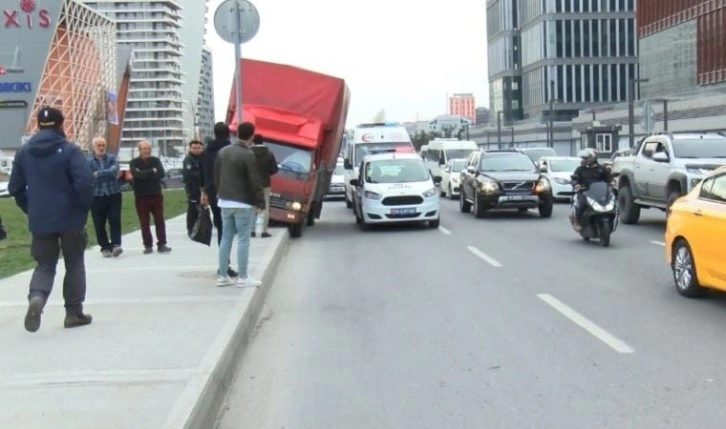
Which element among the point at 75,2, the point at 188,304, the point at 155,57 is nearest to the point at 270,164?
the point at 188,304

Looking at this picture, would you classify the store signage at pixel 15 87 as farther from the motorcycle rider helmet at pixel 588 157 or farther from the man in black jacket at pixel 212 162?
the man in black jacket at pixel 212 162

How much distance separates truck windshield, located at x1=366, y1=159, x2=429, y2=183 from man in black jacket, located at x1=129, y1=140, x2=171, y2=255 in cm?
761

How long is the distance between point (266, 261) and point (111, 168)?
2.75 m

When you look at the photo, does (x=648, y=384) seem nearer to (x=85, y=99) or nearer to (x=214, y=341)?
(x=214, y=341)

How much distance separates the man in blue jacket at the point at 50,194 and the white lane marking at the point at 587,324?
4.68m

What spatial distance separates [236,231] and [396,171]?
1139 centimetres

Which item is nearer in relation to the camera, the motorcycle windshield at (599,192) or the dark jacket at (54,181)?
the dark jacket at (54,181)

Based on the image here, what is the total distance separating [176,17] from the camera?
17112 cm

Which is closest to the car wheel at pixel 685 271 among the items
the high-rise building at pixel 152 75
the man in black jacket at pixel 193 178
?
the man in black jacket at pixel 193 178

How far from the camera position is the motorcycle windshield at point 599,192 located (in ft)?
52.3

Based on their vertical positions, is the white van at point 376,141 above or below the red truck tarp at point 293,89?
below

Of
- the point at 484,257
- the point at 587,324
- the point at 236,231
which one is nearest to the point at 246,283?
the point at 236,231

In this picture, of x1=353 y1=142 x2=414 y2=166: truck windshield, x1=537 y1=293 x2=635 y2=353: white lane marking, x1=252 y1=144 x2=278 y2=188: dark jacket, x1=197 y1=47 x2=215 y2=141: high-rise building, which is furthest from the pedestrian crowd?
x1=197 y1=47 x2=215 y2=141: high-rise building

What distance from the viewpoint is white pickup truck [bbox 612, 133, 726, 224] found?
693 inches
